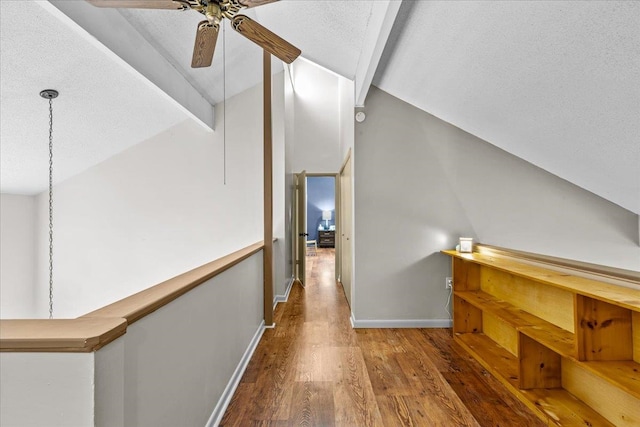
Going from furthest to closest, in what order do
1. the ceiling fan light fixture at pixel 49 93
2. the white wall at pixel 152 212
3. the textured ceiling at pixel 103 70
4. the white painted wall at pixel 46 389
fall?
1. the white wall at pixel 152 212
2. the ceiling fan light fixture at pixel 49 93
3. the textured ceiling at pixel 103 70
4. the white painted wall at pixel 46 389

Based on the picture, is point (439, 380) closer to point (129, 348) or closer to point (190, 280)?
point (190, 280)

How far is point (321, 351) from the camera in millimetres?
2648

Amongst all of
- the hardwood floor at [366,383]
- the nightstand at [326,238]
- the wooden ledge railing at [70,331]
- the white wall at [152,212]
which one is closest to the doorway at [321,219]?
the nightstand at [326,238]

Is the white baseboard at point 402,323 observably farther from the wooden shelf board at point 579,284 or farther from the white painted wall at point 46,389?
the white painted wall at point 46,389

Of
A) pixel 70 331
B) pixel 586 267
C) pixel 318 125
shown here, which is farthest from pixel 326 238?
pixel 70 331

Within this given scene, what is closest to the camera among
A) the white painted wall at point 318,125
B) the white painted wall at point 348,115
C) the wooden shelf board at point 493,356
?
the wooden shelf board at point 493,356

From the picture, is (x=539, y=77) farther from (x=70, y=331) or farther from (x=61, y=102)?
(x=61, y=102)

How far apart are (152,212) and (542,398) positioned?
14.7 feet

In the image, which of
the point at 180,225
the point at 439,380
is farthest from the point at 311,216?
the point at 439,380

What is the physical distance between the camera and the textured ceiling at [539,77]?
57.6 inches

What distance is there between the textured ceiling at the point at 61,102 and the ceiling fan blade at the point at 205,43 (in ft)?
2.74

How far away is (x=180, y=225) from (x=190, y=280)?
3.16 meters

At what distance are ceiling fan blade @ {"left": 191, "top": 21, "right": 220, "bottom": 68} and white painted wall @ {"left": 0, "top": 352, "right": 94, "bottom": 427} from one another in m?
1.81

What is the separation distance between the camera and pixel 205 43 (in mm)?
2049
